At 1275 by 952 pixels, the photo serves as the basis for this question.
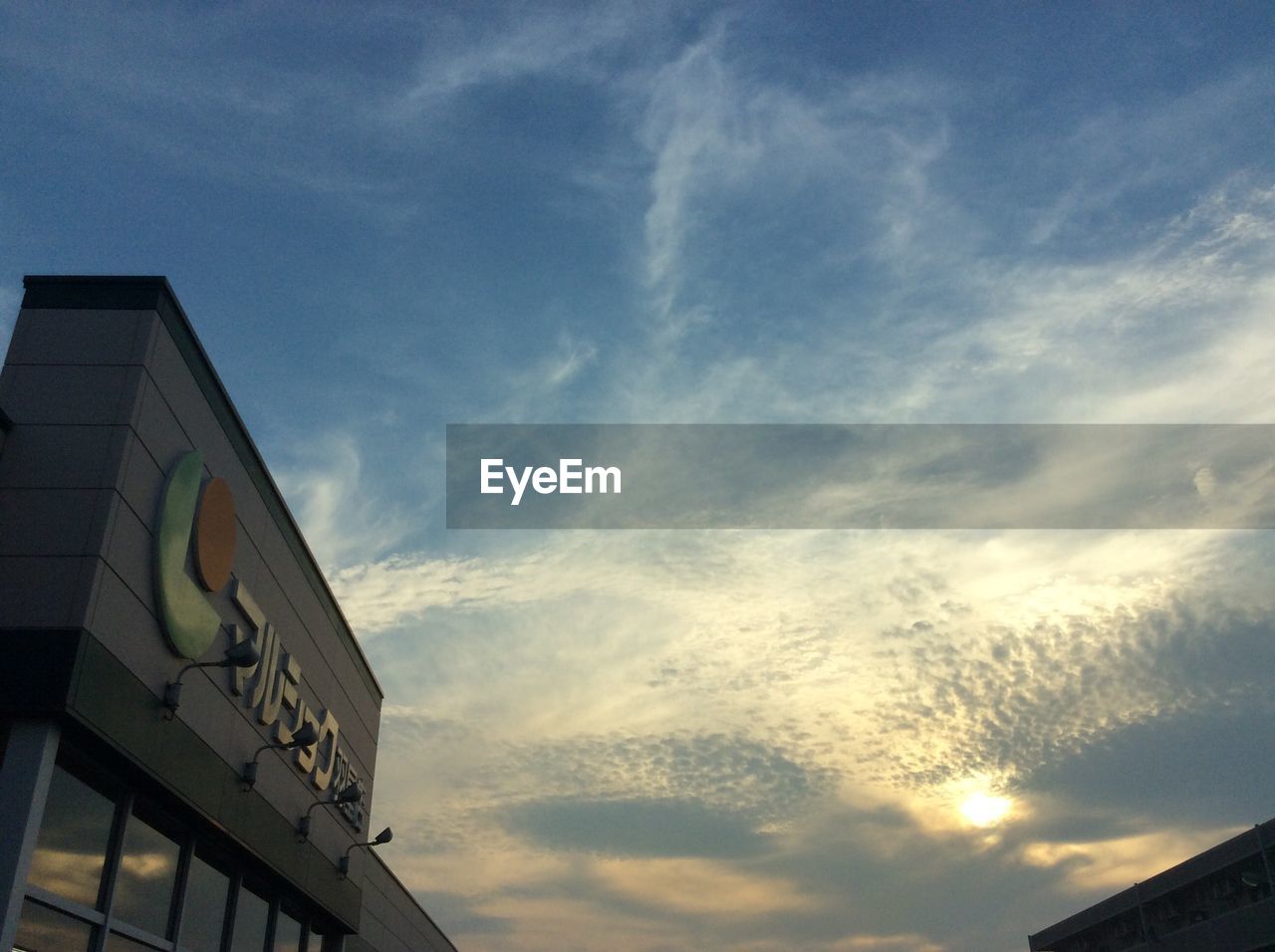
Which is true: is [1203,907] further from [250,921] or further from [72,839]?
[72,839]

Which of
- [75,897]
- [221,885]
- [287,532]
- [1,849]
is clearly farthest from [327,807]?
[1,849]

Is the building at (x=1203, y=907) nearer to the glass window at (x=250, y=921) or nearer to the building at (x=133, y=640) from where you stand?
the glass window at (x=250, y=921)

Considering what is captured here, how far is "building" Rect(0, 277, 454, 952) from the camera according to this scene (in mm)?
15359

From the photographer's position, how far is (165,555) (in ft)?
59.4

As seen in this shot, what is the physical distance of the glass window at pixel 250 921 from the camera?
78.7ft

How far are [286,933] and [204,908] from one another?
6.52 meters

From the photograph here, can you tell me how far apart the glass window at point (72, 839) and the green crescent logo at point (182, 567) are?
2.90 meters

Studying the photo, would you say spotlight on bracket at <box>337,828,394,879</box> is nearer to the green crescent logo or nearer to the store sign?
the store sign

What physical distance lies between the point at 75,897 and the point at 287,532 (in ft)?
36.8

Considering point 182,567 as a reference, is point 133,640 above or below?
below

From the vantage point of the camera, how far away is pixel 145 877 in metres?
19.2

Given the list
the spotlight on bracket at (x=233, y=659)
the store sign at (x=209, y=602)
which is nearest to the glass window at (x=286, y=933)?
the store sign at (x=209, y=602)

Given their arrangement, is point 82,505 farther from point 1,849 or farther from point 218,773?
point 218,773

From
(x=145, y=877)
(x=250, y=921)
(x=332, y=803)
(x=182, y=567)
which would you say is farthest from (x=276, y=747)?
(x=182, y=567)
